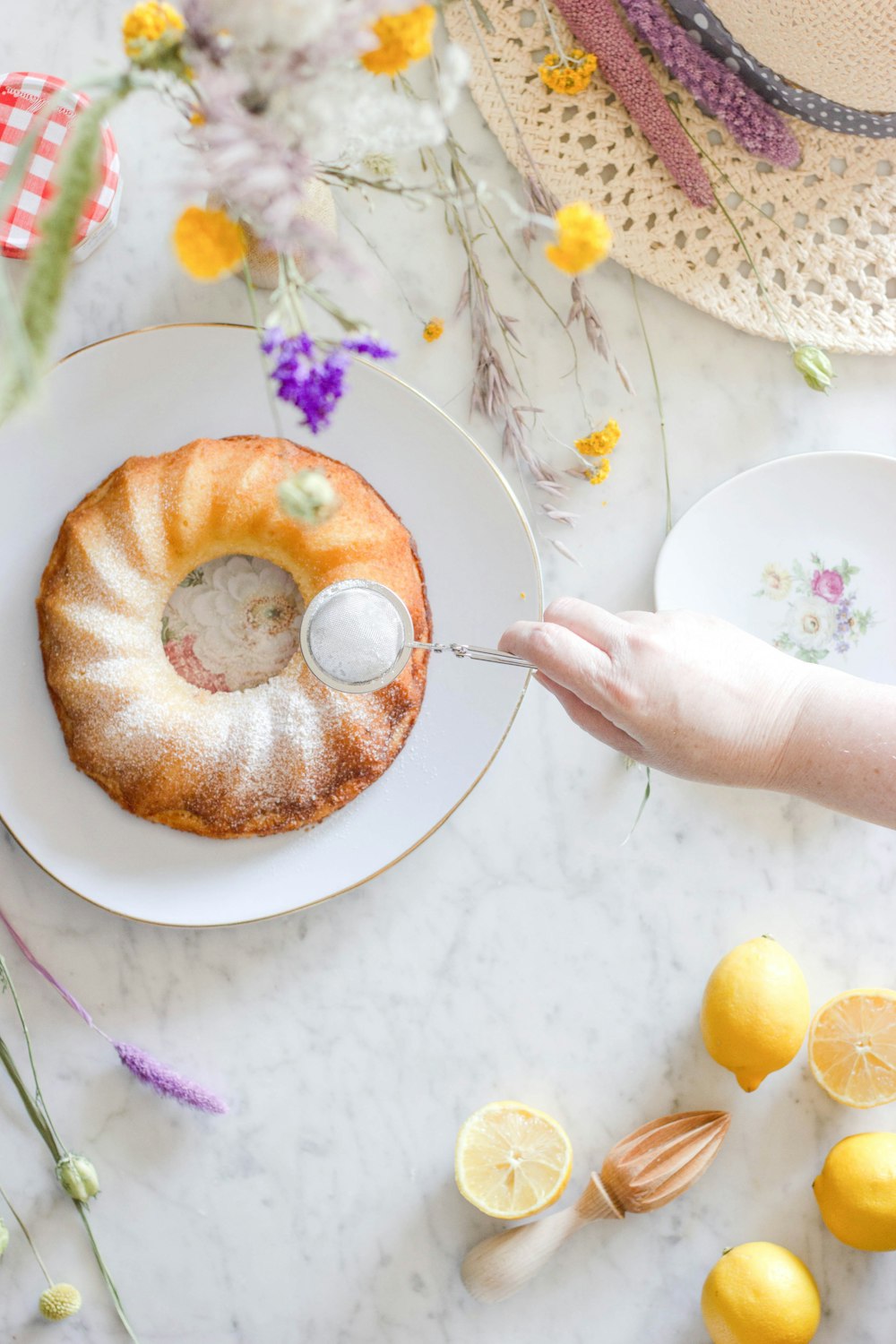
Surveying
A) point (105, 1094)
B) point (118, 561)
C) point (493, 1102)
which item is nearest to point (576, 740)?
point (493, 1102)

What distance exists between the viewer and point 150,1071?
1.31m

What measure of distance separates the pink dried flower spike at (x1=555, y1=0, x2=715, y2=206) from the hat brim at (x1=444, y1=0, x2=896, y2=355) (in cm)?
3

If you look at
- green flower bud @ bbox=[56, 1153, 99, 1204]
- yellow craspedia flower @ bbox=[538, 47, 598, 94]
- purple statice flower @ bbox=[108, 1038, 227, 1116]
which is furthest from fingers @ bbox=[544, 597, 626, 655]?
green flower bud @ bbox=[56, 1153, 99, 1204]

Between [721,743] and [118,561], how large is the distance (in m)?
0.71

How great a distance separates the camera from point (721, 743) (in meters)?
1.03

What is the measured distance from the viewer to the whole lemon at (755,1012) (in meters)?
1.27

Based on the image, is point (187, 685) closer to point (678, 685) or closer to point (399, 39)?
point (678, 685)

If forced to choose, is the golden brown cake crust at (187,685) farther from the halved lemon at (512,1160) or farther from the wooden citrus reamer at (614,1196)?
the wooden citrus reamer at (614,1196)

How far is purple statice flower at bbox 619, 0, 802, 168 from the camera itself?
123 centimetres

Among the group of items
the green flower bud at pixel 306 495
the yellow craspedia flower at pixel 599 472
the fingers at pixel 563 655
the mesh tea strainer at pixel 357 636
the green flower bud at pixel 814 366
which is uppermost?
the green flower bud at pixel 306 495

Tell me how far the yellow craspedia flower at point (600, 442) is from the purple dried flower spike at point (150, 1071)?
93 centimetres

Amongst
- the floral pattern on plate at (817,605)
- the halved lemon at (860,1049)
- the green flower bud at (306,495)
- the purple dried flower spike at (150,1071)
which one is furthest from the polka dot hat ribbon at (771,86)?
the purple dried flower spike at (150,1071)

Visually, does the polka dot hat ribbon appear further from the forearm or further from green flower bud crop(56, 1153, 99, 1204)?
green flower bud crop(56, 1153, 99, 1204)

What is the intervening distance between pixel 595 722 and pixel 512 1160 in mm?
609
